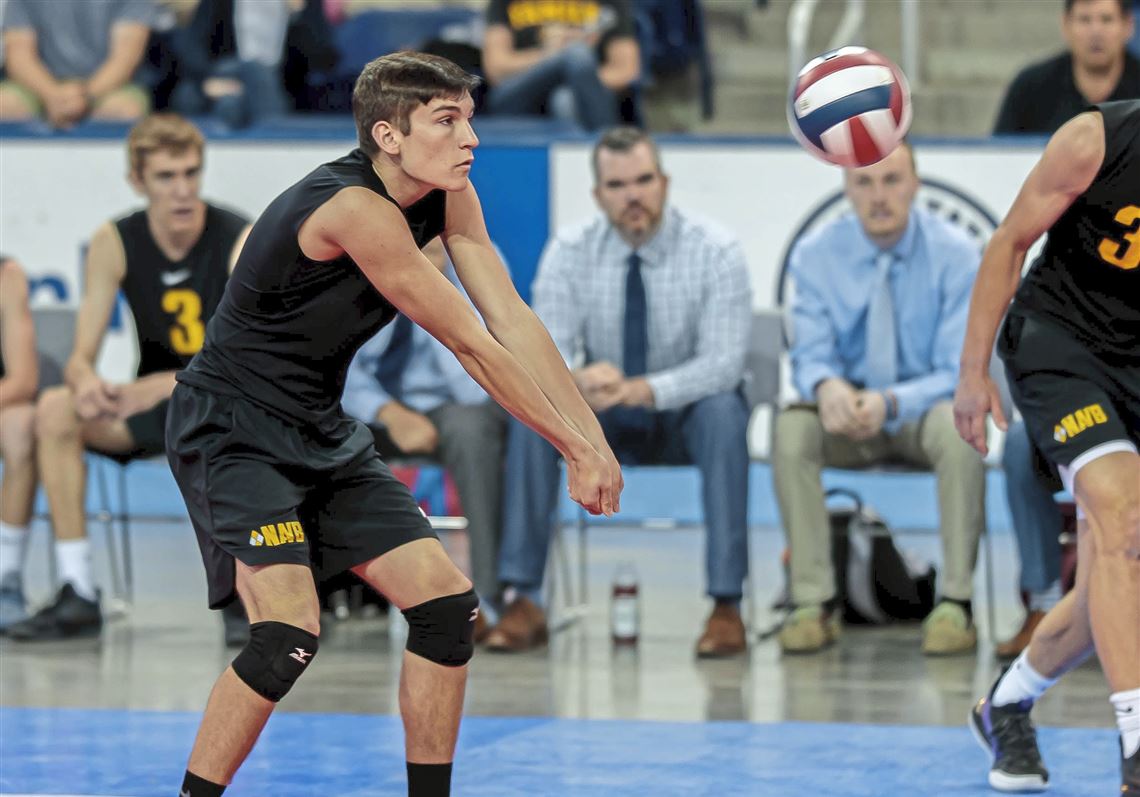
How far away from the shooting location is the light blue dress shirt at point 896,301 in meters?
7.26

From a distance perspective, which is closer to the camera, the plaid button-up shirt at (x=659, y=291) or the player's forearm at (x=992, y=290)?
the player's forearm at (x=992, y=290)

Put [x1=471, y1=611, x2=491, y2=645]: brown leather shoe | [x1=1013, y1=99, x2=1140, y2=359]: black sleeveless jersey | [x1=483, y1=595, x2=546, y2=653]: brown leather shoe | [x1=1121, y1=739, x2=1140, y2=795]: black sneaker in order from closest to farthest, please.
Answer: [x1=1121, y1=739, x2=1140, y2=795]: black sneaker → [x1=1013, y1=99, x2=1140, y2=359]: black sleeveless jersey → [x1=483, y1=595, x2=546, y2=653]: brown leather shoe → [x1=471, y1=611, x2=491, y2=645]: brown leather shoe

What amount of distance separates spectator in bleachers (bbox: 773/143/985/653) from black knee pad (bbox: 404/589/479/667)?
110 inches

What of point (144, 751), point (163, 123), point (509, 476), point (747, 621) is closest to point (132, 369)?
point (163, 123)

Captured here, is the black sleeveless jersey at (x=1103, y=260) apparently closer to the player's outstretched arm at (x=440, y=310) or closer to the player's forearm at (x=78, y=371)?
the player's outstretched arm at (x=440, y=310)

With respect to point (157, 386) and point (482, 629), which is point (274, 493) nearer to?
point (482, 629)

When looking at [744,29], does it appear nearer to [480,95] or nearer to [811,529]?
[480,95]

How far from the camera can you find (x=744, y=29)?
12.3m

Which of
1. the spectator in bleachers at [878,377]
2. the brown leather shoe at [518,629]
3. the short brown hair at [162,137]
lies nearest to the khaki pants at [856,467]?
the spectator in bleachers at [878,377]

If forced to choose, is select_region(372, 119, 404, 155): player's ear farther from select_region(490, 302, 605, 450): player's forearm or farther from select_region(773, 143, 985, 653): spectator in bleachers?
select_region(773, 143, 985, 653): spectator in bleachers

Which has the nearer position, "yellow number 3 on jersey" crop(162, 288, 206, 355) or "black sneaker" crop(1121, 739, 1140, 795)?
"black sneaker" crop(1121, 739, 1140, 795)

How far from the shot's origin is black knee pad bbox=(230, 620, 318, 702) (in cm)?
420

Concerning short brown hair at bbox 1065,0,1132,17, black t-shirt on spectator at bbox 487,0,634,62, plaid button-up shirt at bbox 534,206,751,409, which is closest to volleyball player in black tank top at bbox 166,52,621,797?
plaid button-up shirt at bbox 534,206,751,409

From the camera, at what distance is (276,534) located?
4.34 metres
